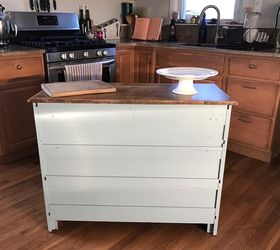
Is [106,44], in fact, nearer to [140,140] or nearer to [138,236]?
[140,140]

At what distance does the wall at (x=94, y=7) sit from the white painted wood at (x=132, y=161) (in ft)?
6.61

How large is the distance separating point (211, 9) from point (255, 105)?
4.73 ft

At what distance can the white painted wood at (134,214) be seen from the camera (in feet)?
5.49

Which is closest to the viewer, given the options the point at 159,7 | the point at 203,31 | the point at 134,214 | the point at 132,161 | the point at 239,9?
the point at 132,161

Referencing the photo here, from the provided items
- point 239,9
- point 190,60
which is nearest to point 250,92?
point 190,60

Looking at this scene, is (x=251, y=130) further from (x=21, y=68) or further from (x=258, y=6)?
(x=21, y=68)

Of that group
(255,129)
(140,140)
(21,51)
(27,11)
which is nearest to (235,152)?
(255,129)

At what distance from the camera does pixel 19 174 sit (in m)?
2.38

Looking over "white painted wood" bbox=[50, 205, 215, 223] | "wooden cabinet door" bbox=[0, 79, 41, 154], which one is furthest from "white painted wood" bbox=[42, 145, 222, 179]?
"wooden cabinet door" bbox=[0, 79, 41, 154]

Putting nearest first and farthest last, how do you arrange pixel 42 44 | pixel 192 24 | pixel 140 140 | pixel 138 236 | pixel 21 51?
pixel 140 140, pixel 138 236, pixel 21 51, pixel 42 44, pixel 192 24

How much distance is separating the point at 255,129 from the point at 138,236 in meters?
1.50

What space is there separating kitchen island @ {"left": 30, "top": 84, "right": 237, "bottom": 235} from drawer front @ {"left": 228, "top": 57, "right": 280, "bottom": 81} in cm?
95

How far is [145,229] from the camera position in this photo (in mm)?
1785

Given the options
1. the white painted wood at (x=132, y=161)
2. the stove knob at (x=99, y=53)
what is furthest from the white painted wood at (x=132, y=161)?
the stove knob at (x=99, y=53)
